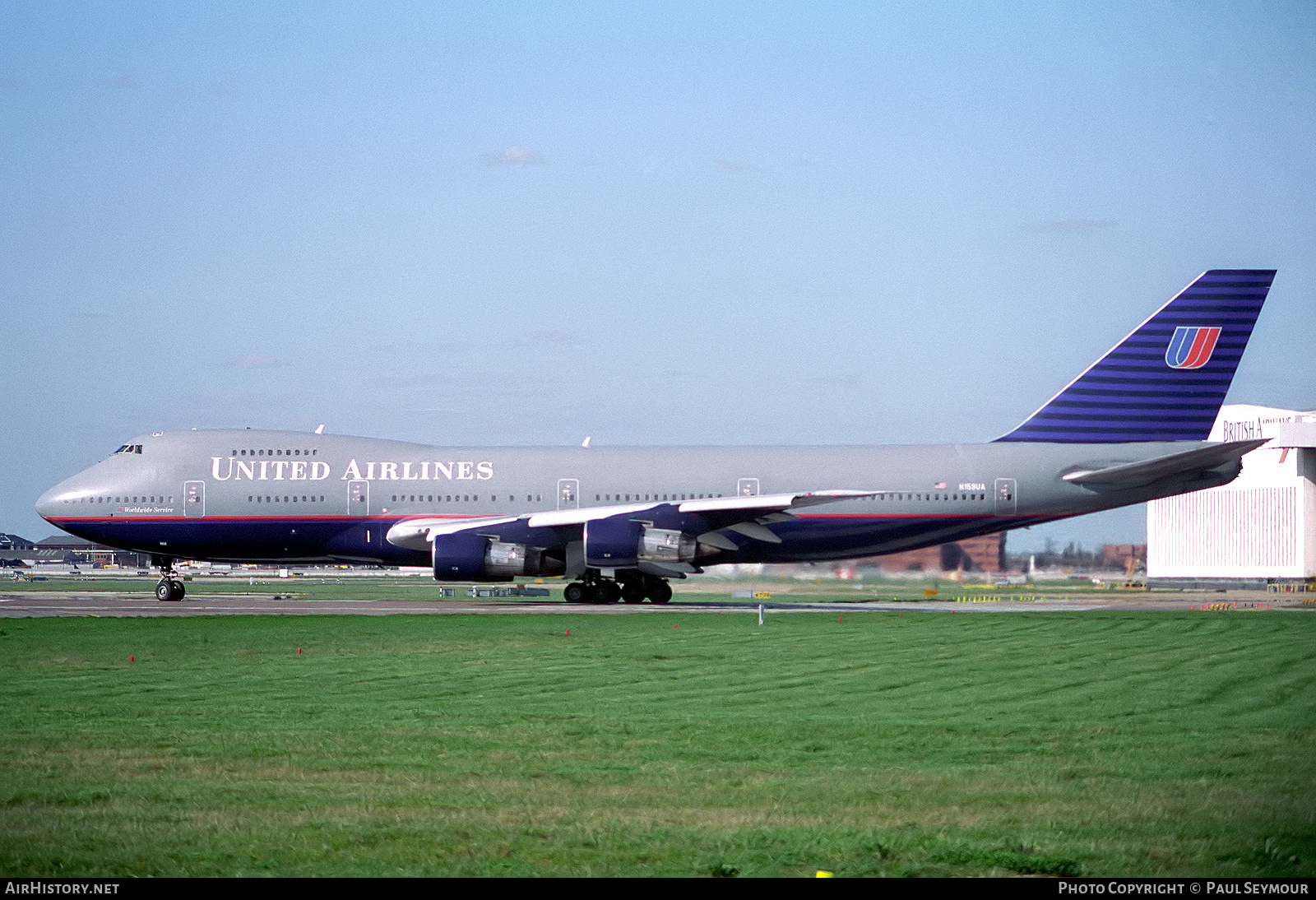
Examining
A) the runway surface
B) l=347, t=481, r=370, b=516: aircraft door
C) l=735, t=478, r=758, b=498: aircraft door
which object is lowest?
the runway surface

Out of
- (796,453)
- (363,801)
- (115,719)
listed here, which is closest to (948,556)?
(796,453)

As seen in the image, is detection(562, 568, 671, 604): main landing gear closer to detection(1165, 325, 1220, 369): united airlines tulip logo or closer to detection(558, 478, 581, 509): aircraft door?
detection(558, 478, 581, 509): aircraft door

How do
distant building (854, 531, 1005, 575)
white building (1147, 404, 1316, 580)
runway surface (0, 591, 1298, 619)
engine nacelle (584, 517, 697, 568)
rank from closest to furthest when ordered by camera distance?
runway surface (0, 591, 1298, 619) → engine nacelle (584, 517, 697, 568) → distant building (854, 531, 1005, 575) → white building (1147, 404, 1316, 580)

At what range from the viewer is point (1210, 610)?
34469 mm

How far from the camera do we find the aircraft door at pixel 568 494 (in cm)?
3909

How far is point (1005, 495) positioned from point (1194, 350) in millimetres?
6639

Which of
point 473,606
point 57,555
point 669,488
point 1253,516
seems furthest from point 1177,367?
point 57,555

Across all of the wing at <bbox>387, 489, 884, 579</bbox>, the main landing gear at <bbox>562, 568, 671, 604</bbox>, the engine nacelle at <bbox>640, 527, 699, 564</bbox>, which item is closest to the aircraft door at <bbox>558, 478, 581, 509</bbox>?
the wing at <bbox>387, 489, 884, 579</bbox>

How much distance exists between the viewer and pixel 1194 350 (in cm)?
3856

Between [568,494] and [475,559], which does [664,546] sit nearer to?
[568,494]

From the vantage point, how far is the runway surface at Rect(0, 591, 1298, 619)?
110 ft

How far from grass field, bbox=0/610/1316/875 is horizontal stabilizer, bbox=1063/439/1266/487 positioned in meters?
15.1

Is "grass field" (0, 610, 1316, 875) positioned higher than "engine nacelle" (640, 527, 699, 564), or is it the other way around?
"engine nacelle" (640, 527, 699, 564)
